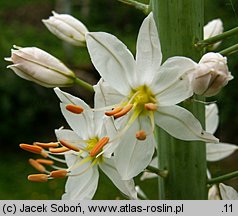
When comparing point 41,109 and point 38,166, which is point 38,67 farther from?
point 41,109

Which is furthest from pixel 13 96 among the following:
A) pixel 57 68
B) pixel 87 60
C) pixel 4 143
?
pixel 57 68

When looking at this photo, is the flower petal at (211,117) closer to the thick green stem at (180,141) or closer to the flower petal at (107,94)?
the thick green stem at (180,141)

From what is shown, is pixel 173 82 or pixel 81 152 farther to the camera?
pixel 81 152

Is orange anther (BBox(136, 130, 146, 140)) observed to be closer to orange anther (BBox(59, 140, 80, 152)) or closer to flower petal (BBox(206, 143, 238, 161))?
orange anther (BBox(59, 140, 80, 152))

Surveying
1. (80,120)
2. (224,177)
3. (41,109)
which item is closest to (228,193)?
(224,177)

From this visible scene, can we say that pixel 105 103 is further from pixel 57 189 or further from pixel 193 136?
pixel 57 189

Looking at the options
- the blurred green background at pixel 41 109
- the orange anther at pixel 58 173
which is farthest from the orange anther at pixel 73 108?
the blurred green background at pixel 41 109
